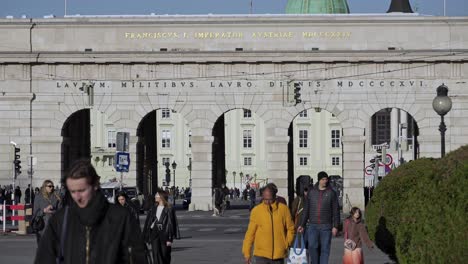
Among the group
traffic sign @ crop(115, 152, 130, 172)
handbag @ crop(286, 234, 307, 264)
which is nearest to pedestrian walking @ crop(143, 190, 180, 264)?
handbag @ crop(286, 234, 307, 264)

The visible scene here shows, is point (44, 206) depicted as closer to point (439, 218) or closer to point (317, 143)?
point (439, 218)

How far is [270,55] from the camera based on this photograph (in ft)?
246

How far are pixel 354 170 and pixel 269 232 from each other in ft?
179

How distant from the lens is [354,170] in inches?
2975

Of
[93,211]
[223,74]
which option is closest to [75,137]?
[223,74]

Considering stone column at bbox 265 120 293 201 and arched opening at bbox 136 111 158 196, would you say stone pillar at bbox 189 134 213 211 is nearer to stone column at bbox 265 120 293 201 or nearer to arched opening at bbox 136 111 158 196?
arched opening at bbox 136 111 158 196

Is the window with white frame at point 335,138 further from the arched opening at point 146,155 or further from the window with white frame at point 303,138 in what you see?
the arched opening at point 146,155

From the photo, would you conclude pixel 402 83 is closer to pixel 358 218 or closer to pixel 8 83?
pixel 8 83

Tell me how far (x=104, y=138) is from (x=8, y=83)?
219 ft

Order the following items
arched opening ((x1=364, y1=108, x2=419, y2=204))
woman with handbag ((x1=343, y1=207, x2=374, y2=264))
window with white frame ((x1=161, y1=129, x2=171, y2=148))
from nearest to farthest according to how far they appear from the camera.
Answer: woman with handbag ((x1=343, y1=207, x2=374, y2=264))
arched opening ((x1=364, y1=108, x2=419, y2=204))
window with white frame ((x1=161, y1=129, x2=171, y2=148))

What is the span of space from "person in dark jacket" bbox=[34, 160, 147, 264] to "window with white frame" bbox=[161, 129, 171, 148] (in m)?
134

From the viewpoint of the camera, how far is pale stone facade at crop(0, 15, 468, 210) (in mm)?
75000

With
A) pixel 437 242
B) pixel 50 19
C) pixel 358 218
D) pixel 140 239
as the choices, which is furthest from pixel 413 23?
pixel 140 239

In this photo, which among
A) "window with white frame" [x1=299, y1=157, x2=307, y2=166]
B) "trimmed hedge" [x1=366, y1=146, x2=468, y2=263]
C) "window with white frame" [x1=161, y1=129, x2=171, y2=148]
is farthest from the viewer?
"window with white frame" [x1=161, y1=129, x2=171, y2=148]
